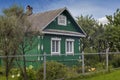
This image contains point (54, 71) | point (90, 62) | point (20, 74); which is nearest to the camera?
point (20, 74)

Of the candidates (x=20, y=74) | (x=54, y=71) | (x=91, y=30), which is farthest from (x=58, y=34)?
(x=91, y=30)

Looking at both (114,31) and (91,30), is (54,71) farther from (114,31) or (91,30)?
(91,30)

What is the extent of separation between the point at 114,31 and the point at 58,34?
Answer: 872 cm

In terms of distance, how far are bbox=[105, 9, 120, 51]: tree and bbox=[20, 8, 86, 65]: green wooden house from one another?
4.42 metres

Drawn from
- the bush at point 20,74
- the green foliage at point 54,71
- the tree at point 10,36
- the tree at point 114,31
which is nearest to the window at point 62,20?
the tree at point 114,31

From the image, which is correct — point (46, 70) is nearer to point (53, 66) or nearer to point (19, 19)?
point (53, 66)

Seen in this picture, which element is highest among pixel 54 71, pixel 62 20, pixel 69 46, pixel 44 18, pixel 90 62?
pixel 44 18

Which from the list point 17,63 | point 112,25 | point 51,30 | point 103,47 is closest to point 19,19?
point 17,63

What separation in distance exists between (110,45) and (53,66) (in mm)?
20922

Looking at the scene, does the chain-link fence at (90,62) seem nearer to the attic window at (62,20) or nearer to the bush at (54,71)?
the bush at (54,71)

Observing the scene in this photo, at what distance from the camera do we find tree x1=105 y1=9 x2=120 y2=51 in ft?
108

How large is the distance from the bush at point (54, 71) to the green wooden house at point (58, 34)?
8.35 metres

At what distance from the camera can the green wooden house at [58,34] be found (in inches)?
1015

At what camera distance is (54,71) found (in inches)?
625
